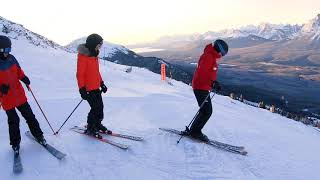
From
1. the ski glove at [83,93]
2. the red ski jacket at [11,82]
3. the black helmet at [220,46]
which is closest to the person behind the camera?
the red ski jacket at [11,82]

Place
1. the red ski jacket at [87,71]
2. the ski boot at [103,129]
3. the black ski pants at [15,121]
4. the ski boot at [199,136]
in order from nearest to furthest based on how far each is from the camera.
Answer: the black ski pants at [15,121]
the red ski jacket at [87,71]
the ski boot at [103,129]
the ski boot at [199,136]

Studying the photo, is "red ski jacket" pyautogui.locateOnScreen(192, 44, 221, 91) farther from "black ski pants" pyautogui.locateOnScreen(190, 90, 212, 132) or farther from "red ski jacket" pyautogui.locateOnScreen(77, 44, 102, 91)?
"red ski jacket" pyautogui.locateOnScreen(77, 44, 102, 91)

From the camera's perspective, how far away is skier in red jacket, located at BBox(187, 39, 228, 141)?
11.0 meters

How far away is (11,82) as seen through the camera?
8.89 meters

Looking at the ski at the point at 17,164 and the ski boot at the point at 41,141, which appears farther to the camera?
the ski boot at the point at 41,141

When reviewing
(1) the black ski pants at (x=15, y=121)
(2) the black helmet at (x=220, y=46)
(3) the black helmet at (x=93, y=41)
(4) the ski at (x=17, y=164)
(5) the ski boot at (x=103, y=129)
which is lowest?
(4) the ski at (x=17, y=164)

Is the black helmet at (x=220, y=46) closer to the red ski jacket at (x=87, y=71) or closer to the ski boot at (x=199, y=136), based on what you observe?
the ski boot at (x=199, y=136)

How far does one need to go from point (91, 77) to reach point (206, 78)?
2.95m

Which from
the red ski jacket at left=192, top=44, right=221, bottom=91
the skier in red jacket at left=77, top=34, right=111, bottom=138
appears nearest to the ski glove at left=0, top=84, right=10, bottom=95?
the skier in red jacket at left=77, top=34, right=111, bottom=138

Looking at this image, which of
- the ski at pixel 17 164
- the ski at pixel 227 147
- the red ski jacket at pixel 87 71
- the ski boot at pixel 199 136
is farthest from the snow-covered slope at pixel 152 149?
the red ski jacket at pixel 87 71

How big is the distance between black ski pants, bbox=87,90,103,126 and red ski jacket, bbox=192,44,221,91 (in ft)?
8.48

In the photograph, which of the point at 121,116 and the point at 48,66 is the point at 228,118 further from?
the point at 48,66

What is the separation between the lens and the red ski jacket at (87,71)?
993 centimetres

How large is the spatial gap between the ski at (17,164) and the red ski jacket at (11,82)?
38.1 inches
